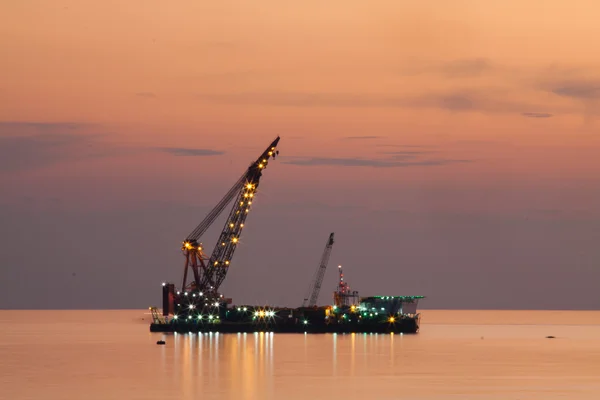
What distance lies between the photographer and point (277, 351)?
17275 cm

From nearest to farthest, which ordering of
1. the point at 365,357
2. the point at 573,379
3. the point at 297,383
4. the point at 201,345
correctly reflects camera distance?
the point at 297,383
the point at 573,379
the point at 365,357
the point at 201,345

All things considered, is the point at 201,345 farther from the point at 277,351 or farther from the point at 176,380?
the point at 176,380

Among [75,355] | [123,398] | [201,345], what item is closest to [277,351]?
[201,345]

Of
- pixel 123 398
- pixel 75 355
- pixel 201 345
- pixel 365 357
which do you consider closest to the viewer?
pixel 123 398

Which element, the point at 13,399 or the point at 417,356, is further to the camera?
the point at 417,356

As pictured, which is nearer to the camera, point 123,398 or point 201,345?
point 123,398

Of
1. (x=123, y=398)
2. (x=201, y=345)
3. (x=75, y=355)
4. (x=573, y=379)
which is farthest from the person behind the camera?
(x=201, y=345)

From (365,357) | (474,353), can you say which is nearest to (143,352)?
(365,357)

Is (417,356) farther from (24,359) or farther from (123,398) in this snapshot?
(123,398)

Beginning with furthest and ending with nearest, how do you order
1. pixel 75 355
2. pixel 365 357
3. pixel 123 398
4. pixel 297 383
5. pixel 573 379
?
pixel 75 355 → pixel 365 357 → pixel 573 379 → pixel 297 383 → pixel 123 398

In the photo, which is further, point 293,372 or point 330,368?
point 330,368

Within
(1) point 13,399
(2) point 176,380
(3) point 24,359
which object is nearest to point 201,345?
(3) point 24,359

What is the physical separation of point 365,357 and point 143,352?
35.9 m

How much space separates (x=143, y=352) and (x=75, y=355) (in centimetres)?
1026
